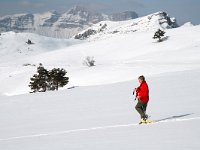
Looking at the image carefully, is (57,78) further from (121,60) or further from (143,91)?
(143,91)

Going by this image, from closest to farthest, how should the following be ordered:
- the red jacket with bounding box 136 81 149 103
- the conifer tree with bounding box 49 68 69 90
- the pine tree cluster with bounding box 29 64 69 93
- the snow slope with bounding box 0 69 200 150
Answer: the snow slope with bounding box 0 69 200 150 < the red jacket with bounding box 136 81 149 103 < the conifer tree with bounding box 49 68 69 90 < the pine tree cluster with bounding box 29 64 69 93

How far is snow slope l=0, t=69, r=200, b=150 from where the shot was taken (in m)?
9.70

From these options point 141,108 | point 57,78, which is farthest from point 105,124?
point 57,78

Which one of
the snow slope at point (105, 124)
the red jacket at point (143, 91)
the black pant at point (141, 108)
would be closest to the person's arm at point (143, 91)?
the red jacket at point (143, 91)

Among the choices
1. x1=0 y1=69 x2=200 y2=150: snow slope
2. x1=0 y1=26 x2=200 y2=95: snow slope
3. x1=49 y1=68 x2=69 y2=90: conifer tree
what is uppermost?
x1=0 y1=26 x2=200 y2=95: snow slope

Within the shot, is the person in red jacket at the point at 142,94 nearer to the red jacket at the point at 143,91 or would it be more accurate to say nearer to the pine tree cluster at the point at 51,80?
the red jacket at the point at 143,91

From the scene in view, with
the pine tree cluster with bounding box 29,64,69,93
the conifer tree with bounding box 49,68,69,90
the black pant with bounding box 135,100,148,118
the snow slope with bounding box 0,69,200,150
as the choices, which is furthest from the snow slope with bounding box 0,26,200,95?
the black pant with bounding box 135,100,148,118

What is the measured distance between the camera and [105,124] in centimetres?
1451

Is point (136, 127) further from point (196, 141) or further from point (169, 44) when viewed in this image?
point (169, 44)

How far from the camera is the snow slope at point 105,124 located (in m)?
9.70

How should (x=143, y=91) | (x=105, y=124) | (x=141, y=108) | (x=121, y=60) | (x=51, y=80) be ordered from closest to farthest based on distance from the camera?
(x=143, y=91) → (x=141, y=108) → (x=105, y=124) → (x=51, y=80) → (x=121, y=60)

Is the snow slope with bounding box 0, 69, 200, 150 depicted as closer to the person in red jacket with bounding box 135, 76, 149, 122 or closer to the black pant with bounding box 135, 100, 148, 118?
the black pant with bounding box 135, 100, 148, 118

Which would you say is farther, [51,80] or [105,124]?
[51,80]

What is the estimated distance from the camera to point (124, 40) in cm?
13212
